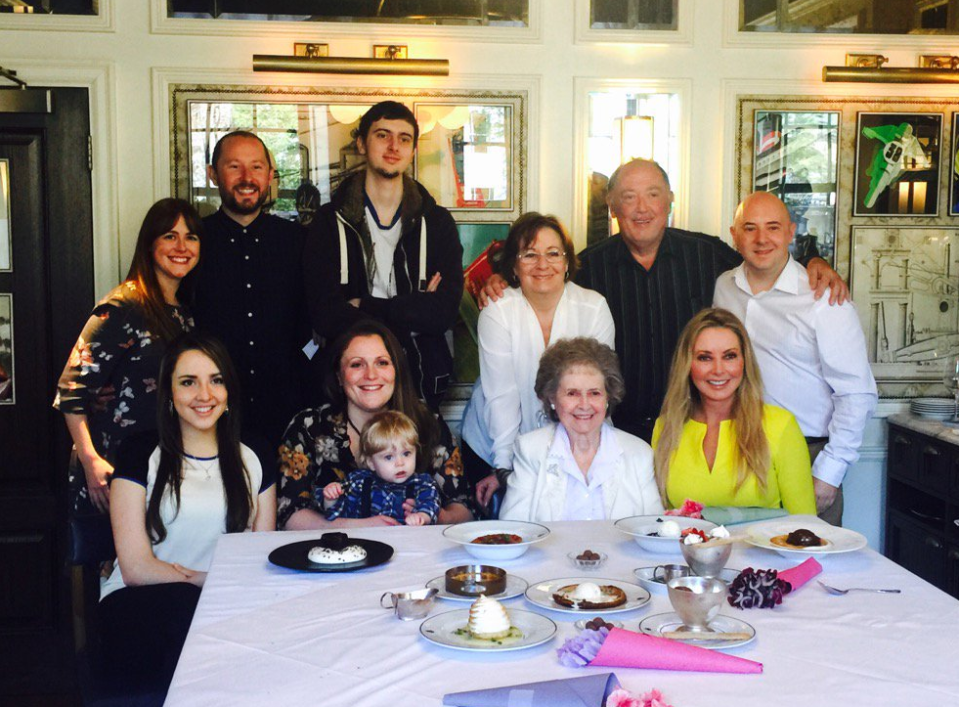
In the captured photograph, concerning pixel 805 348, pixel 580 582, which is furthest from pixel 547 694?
pixel 805 348

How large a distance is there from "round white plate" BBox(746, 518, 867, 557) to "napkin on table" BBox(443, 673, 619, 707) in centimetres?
85

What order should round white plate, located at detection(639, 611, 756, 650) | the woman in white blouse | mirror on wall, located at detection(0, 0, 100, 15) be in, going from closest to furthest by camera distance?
round white plate, located at detection(639, 611, 756, 650) → the woman in white blouse → mirror on wall, located at detection(0, 0, 100, 15)

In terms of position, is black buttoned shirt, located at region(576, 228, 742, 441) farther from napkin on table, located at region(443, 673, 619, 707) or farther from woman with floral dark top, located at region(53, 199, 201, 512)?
napkin on table, located at region(443, 673, 619, 707)

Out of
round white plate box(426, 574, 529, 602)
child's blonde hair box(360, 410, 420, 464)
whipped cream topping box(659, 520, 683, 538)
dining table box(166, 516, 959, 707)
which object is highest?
child's blonde hair box(360, 410, 420, 464)

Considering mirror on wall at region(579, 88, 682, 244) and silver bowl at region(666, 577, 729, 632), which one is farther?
mirror on wall at region(579, 88, 682, 244)

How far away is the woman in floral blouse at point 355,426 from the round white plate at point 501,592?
0.94m

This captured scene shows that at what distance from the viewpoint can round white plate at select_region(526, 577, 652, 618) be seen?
1889 mm

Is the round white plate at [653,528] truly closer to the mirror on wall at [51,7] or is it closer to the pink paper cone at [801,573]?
the pink paper cone at [801,573]

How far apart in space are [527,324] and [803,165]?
1.58 m

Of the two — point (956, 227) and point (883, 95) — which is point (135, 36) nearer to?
point (883, 95)

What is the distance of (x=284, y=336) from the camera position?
3.70 m

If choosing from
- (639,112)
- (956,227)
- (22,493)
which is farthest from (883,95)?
(22,493)

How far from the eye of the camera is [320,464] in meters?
3.08

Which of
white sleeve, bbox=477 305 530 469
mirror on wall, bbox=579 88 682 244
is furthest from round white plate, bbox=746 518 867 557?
mirror on wall, bbox=579 88 682 244
